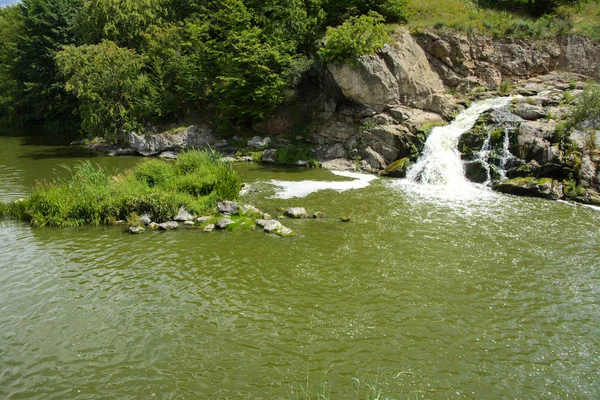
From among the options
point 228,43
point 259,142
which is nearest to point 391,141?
point 259,142

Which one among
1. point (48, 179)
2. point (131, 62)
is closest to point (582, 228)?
point (48, 179)

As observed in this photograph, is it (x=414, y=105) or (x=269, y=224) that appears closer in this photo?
(x=269, y=224)

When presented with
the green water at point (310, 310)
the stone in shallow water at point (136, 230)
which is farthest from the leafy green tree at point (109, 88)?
the stone in shallow water at point (136, 230)

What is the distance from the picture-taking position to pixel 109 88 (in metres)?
36.1

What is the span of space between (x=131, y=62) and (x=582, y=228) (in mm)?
35945

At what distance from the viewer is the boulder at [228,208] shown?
57.9ft

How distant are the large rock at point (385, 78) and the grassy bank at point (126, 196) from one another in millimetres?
13949

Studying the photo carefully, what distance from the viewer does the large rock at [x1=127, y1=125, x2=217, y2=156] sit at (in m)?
35.1

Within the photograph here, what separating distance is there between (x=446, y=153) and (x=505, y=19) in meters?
16.1

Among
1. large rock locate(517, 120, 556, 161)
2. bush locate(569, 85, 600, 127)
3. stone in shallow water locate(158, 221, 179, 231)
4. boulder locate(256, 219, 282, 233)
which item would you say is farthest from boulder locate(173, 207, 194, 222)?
bush locate(569, 85, 600, 127)

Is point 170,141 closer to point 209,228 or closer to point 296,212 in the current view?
point 296,212

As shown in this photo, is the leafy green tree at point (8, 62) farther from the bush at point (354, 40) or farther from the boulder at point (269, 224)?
the boulder at point (269, 224)

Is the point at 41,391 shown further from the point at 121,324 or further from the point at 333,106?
the point at 333,106

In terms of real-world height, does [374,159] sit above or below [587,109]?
below
